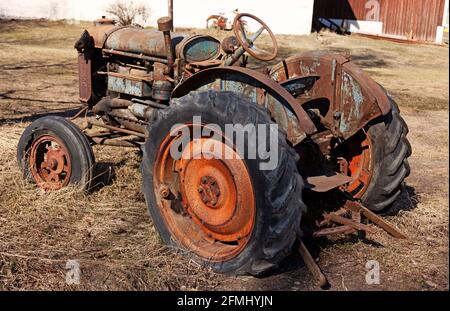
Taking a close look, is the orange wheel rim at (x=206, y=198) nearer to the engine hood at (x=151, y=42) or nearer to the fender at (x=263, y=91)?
the fender at (x=263, y=91)

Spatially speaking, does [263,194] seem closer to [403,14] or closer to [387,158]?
[387,158]

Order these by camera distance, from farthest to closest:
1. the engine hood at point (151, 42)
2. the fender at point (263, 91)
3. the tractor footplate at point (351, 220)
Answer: the engine hood at point (151, 42)
the tractor footplate at point (351, 220)
the fender at point (263, 91)

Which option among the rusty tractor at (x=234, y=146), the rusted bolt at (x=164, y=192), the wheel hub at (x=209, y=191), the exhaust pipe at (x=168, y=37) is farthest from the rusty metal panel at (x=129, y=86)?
the wheel hub at (x=209, y=191)

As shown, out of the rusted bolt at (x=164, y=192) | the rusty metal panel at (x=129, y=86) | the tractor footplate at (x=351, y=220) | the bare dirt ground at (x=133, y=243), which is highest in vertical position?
the rusty metal panel at (x=129, y=86)

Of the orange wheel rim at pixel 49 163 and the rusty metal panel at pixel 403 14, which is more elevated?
the rusty metal panel at pixel 403 14

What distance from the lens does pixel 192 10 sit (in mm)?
22266

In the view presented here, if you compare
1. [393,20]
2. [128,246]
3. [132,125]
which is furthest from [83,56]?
[393,20]

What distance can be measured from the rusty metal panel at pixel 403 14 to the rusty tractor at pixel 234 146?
22.4 meters

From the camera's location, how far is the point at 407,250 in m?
4.06

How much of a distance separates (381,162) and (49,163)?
9.45 ft

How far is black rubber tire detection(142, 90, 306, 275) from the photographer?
3102 mm

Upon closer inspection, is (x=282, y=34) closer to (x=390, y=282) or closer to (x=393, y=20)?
(x=393, y=20)

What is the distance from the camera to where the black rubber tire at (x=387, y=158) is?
412 cm

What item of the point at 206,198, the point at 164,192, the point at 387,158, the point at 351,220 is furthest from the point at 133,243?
the point at 387,158
